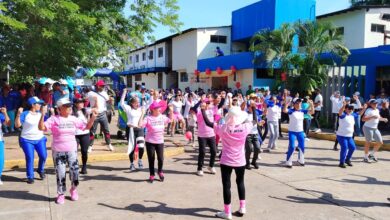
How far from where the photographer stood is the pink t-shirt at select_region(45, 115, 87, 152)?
577 centimetres

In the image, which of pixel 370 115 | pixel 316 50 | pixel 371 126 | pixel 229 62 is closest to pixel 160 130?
pixel 370 115

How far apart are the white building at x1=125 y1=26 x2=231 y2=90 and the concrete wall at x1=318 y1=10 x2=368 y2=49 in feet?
28.6

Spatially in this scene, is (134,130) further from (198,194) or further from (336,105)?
(336,105)

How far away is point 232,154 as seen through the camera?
5215 mm

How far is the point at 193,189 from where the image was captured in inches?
263

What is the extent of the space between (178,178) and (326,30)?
13.1 meters

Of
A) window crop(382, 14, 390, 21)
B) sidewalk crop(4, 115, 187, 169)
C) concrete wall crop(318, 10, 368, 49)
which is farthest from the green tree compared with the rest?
window crop(382, 14, 390, 21)

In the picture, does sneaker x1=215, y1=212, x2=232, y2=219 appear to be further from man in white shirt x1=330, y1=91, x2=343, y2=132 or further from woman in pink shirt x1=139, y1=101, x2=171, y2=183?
man in white shirt x1=330, y1=91, x2=343, y2=132

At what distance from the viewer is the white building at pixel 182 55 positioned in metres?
29.0

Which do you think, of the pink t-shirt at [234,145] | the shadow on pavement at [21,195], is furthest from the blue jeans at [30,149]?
the pink t-shirt at [234,145]

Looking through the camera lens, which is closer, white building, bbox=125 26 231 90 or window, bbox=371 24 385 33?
window, bbox=371 24 385 33

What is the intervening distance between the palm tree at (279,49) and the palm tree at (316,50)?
Answer: 2.31 ft

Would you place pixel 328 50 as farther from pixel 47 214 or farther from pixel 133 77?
pixel 133 77

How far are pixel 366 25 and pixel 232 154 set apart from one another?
22395 mm
